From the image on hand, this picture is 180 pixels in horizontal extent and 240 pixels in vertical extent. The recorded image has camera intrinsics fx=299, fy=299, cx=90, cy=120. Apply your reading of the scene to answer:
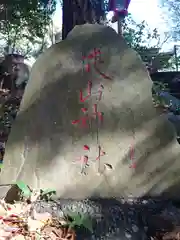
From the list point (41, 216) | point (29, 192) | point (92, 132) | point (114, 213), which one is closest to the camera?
point (41, 216)

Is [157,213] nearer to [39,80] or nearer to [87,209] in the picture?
[87,209]

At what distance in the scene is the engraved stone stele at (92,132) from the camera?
261 centimetres

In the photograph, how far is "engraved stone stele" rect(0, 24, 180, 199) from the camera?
8.56 feet

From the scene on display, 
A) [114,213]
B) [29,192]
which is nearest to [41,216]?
[29,192]

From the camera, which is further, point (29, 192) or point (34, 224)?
point (29, 192)

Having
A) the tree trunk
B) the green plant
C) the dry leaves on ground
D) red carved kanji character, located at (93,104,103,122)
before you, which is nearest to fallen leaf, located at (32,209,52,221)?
the dry leaves on ground

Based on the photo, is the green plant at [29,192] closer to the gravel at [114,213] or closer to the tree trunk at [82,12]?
the gravel at [114,213]

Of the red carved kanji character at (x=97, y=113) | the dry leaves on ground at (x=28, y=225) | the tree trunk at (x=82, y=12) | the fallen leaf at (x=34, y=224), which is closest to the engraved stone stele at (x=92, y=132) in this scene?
the red carved kanji character at (x=97, y=113)

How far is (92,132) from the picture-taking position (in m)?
2.66

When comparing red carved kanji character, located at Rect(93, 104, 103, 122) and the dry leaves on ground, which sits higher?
red carved kanji character, located at Rect(93, 104, 103, 122)

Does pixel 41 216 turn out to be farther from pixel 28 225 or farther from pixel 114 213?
pixel 114 213

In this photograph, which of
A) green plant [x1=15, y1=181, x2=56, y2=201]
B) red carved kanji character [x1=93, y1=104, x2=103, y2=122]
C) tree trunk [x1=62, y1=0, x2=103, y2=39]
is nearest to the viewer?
green plant [x1=15, y1=181, x2=56, y2=201]

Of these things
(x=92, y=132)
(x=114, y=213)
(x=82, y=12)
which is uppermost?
(x=82, y=12)

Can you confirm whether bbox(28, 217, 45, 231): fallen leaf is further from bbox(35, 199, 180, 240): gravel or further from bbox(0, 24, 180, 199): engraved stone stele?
bbox(0, 24, 180, 199): engraved stone stele
